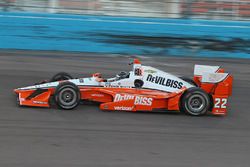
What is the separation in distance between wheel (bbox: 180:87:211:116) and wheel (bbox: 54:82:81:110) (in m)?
1.63

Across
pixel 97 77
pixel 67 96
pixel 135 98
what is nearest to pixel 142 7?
pixel 97 77

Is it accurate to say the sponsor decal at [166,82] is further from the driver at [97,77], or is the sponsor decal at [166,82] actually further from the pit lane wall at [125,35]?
the pit lane wall at [125,35]

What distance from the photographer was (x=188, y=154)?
20.2 ft

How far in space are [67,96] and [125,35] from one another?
6.87 metres

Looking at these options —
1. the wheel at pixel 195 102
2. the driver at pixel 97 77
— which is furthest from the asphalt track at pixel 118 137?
the driver at pixel 97 77

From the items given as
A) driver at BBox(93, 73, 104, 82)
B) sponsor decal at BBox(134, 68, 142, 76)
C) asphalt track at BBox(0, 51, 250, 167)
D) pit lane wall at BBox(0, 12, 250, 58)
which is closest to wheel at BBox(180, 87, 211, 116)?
asphalt track at BBox(0, 51, 250, 167)

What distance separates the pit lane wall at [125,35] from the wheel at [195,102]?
6.40 meters

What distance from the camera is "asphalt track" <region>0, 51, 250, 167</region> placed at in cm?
582

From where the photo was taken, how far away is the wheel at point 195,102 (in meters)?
7.97

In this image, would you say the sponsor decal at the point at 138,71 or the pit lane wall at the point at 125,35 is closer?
the sponsor decal at the point at 138,71

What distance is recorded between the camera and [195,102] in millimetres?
8031

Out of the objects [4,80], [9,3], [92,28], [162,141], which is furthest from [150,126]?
[9,3]

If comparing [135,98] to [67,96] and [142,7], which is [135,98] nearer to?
[67,96]

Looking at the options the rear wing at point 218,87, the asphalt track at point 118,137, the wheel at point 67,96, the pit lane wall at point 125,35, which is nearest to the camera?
the asphalt track at point 118,137
